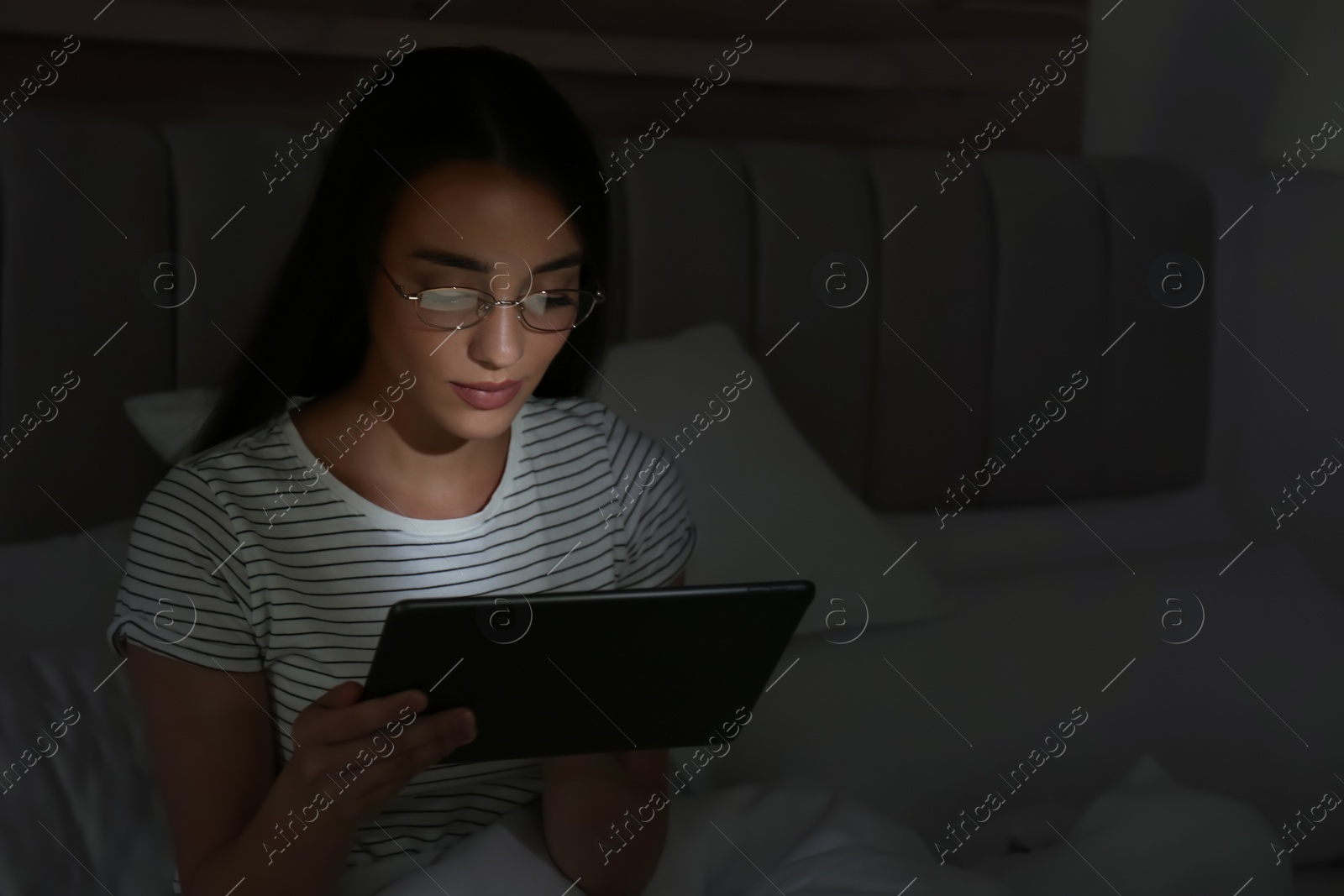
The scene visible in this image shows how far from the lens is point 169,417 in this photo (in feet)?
4.29

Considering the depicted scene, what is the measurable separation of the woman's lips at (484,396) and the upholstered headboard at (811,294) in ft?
2.03

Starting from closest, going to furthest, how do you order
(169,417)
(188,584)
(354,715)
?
(354,715) → (188,584) → (169,417)

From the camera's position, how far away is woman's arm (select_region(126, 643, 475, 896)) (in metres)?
0.75

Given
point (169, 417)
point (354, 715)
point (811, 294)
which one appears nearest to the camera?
point (354, 715)

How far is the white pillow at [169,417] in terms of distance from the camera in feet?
4.24

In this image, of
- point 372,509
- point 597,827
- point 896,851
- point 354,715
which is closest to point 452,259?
point 372,509

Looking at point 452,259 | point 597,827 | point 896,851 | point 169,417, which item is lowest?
point 896,851

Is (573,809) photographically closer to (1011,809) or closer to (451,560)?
(451,560)

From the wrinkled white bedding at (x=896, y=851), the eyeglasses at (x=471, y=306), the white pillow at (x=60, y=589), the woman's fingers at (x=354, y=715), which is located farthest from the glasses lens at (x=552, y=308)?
the white pillow at (x=60, y=589)

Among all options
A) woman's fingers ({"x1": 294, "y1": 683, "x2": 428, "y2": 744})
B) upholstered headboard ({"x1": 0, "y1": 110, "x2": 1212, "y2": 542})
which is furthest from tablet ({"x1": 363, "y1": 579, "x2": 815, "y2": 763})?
upholstered headboard ({"x1": 0, "y1": 110, "x2": 1212, "y2": 542})

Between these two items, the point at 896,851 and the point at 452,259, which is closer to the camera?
the point at 452,259

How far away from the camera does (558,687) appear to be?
0.78 meters

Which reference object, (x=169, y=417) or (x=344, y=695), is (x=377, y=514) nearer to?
(x=344, y=695)

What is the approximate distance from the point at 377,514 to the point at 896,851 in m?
0.51
